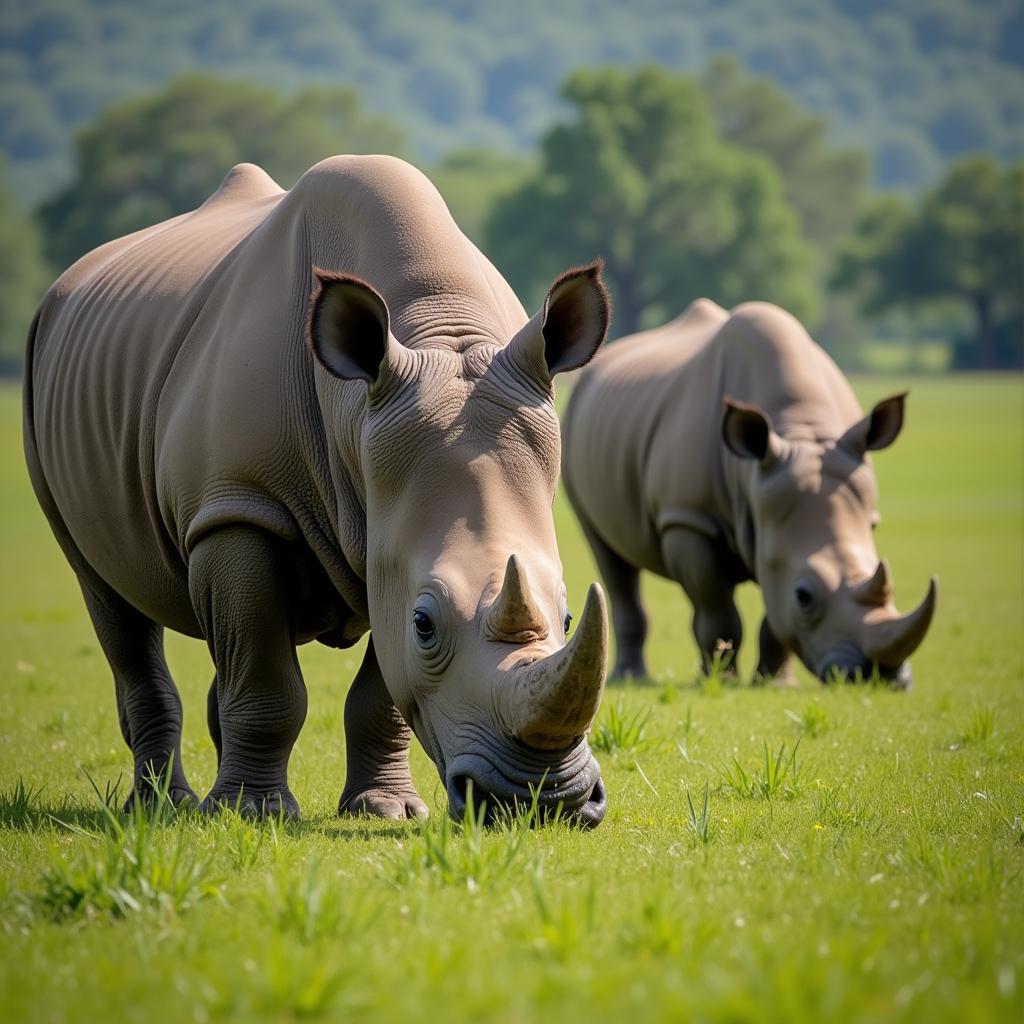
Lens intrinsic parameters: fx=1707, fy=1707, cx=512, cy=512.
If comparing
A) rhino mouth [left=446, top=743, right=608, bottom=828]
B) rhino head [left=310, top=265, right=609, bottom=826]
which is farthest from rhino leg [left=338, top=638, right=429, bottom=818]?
rhino mouth [left=446, top=743, right=608, bottom=828]

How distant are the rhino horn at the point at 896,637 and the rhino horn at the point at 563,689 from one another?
5.24 m

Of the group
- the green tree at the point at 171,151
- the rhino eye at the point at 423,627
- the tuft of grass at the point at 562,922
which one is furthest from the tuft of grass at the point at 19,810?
the green tree at the point at 171,151

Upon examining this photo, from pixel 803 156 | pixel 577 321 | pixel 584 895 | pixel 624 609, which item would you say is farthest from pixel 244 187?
Result: pixel 803 156

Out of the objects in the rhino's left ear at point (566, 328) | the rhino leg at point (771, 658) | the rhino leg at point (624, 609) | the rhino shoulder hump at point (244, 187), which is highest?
the rhino's left ear at point (566, 328)

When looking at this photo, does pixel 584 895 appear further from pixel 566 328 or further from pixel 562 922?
pixel 566 328

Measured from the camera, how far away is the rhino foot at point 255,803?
5984 millimetres

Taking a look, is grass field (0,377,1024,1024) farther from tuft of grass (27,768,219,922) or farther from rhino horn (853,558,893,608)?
rhino horn (853,558,893,608)

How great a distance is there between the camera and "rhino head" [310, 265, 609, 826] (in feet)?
16.7

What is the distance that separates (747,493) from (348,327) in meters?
5.77

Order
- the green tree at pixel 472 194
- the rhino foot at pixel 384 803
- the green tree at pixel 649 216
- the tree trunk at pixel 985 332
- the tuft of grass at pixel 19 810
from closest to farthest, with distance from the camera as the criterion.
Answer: the tuft of grass at pixel 19 810
the rhino foot at pixel 384 803
the tree trunk at pixel 985 332
the green tree at pixel 649 216
the green tree at pixel 472 194

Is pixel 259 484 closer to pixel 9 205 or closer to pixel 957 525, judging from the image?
pixel 957 525

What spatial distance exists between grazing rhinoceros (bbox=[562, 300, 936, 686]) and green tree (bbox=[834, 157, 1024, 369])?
242ft

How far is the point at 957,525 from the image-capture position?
27094 mm

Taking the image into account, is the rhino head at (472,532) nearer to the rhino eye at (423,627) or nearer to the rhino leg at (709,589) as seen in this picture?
the rhino eye at (423,627)
